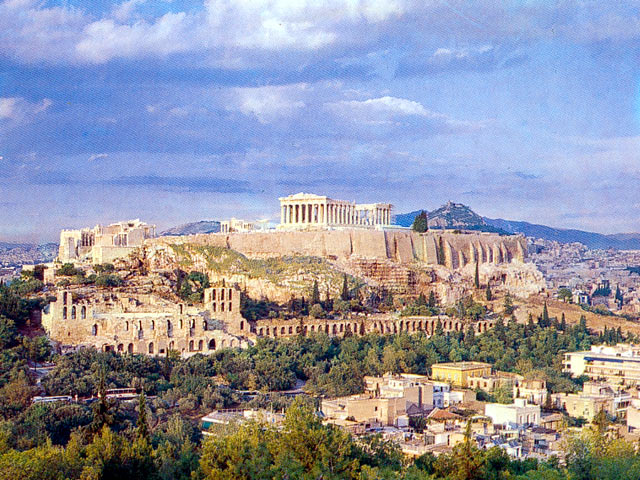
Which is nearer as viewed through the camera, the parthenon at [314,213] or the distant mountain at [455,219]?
the parthenon at [314,213]

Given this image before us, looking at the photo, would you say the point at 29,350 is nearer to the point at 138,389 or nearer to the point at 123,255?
the point at 138,389

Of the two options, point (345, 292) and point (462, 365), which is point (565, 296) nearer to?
point (345, 292)

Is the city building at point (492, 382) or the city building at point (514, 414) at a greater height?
the city building at point (492, 382)

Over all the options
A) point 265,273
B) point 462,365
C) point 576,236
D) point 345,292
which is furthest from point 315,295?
point 576,236

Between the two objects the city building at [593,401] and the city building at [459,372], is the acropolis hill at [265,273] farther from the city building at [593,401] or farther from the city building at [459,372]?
the city building at [593,401]

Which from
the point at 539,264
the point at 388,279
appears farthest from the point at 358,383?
the point at 539,264

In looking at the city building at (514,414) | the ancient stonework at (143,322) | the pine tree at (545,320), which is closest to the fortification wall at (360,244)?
the pine tree at (545,320)

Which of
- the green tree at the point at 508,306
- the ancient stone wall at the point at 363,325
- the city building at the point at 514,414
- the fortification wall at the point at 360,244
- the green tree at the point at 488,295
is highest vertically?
the fortification wall at the point at 360,244
